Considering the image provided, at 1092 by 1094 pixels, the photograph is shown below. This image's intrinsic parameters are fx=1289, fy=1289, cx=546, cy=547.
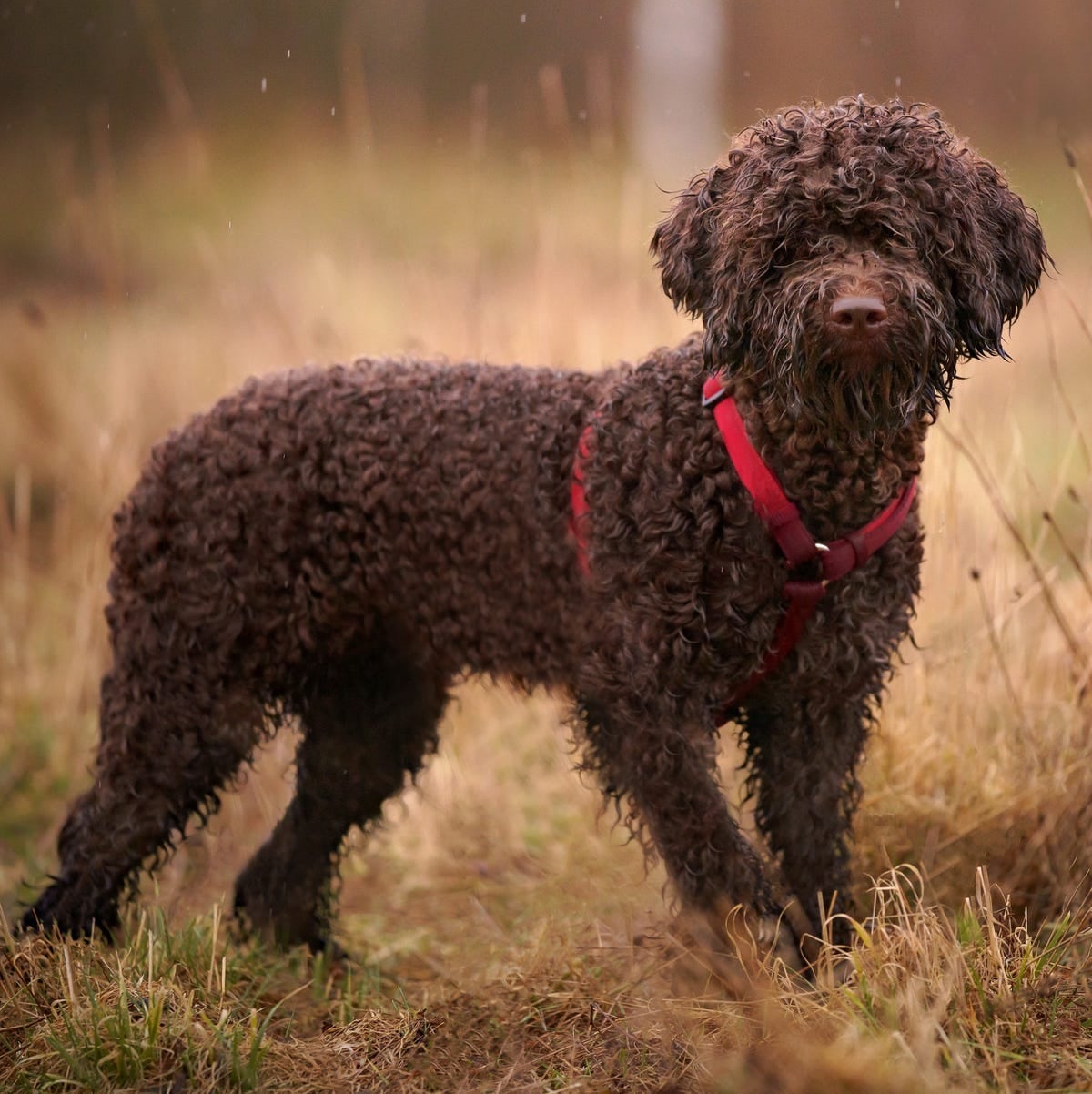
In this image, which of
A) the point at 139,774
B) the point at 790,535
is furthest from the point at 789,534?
the point at 139,774

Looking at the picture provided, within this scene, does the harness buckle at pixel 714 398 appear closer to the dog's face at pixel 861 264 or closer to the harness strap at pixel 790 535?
the harness strap at pixel 790 535

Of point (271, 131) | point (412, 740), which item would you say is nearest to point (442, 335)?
point (412, 740)

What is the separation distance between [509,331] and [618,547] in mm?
2443

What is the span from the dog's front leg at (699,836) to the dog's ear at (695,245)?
35.9 inches

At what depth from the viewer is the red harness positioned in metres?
2.69

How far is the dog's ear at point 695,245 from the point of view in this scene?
272 centimetres

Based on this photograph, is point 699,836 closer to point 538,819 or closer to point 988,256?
point 988,256

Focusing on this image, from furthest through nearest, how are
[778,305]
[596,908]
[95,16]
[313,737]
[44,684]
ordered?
[95,16]
[44,684]
[313,737]
[596,908]
[778,305]

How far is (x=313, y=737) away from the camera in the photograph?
3.65 metres

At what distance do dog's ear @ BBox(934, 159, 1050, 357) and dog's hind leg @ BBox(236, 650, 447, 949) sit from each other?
1712 mm

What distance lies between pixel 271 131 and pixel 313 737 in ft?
29.4

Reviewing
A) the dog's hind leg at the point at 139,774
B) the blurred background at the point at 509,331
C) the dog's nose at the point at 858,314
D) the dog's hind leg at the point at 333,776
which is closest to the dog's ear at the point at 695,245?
the dog's nose at the point at 858,314

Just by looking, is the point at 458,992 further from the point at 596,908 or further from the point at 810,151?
the point at 810,151

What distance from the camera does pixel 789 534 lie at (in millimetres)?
2684
